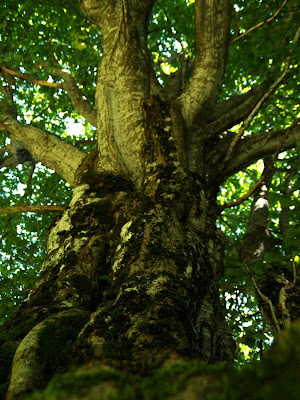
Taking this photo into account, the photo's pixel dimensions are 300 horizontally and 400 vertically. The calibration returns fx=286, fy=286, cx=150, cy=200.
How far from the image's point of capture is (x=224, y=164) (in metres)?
3.84

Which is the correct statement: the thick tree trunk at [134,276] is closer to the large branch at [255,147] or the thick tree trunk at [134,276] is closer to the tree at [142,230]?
the tree at [142,230]

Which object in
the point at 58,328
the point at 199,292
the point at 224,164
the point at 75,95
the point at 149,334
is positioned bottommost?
the point at 149,334

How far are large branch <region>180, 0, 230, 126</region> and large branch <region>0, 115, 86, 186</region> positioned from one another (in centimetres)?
181

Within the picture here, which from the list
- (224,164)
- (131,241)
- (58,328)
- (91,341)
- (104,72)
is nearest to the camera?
(91,341)

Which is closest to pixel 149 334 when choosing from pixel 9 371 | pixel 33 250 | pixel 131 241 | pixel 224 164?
pixel 9 371

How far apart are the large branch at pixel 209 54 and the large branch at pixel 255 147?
75 centimetres

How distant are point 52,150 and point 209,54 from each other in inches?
111

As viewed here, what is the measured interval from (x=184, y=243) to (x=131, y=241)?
0.46m

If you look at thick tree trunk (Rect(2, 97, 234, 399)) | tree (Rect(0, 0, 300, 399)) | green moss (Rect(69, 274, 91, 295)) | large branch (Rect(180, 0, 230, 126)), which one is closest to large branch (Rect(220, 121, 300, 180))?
tree (Rect(0, 0, 300, 399))

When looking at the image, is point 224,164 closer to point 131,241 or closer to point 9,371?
point 131,241

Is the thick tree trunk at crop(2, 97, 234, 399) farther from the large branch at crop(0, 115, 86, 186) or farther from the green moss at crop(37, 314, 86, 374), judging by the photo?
the large branch at crop(0, 115, 86, 186)

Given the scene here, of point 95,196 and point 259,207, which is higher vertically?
point 259,207

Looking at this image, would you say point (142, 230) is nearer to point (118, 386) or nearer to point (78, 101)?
point (118, 386)

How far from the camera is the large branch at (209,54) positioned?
13.3 ft
